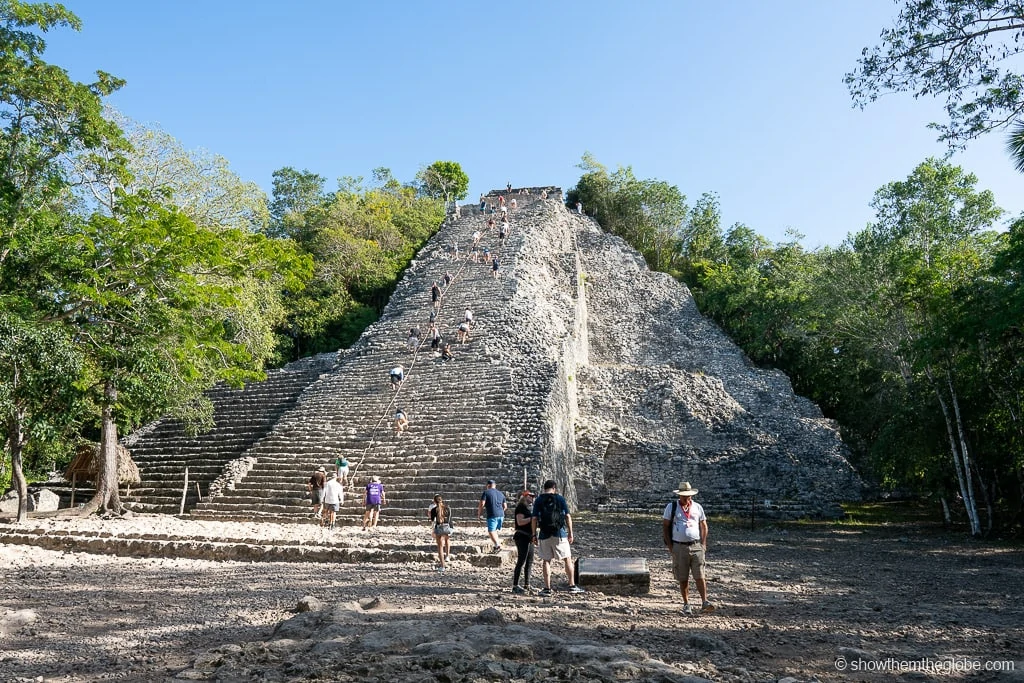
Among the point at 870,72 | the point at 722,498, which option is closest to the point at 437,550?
the point at 870,72

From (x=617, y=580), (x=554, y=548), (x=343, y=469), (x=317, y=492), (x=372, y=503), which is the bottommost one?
(x=617, y=580)

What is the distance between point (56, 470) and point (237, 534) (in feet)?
33.6

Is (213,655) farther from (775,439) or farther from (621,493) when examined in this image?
(775,439)

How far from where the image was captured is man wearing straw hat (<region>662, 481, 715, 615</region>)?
5.94 meters

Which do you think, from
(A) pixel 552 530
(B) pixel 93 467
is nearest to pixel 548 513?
(A) pixel 552 530

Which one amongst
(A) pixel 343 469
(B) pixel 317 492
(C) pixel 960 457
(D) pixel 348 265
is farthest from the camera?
(D) pixel 348 265

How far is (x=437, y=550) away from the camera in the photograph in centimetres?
893

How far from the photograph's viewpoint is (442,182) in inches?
1955

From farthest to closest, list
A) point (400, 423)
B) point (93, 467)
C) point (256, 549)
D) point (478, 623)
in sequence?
point (400, 423)
point (93, 467)
point (256, 549)
point (478, 623)

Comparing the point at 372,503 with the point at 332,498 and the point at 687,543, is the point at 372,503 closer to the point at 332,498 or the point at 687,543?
the point at 332,498

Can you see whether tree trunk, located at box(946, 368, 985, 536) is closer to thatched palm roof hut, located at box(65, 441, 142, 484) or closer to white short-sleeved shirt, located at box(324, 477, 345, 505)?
white short-sleeved shirt, located at box(324, 477, 345, 505)

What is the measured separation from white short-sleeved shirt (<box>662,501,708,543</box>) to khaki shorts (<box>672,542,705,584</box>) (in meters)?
0.07

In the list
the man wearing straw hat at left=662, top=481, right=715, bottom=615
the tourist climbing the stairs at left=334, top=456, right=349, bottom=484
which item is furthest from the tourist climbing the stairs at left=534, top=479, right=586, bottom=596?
the tourist climbing the stairs at left=334, top=456, right=349, bottom=484

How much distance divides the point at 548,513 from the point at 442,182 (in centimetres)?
4514
